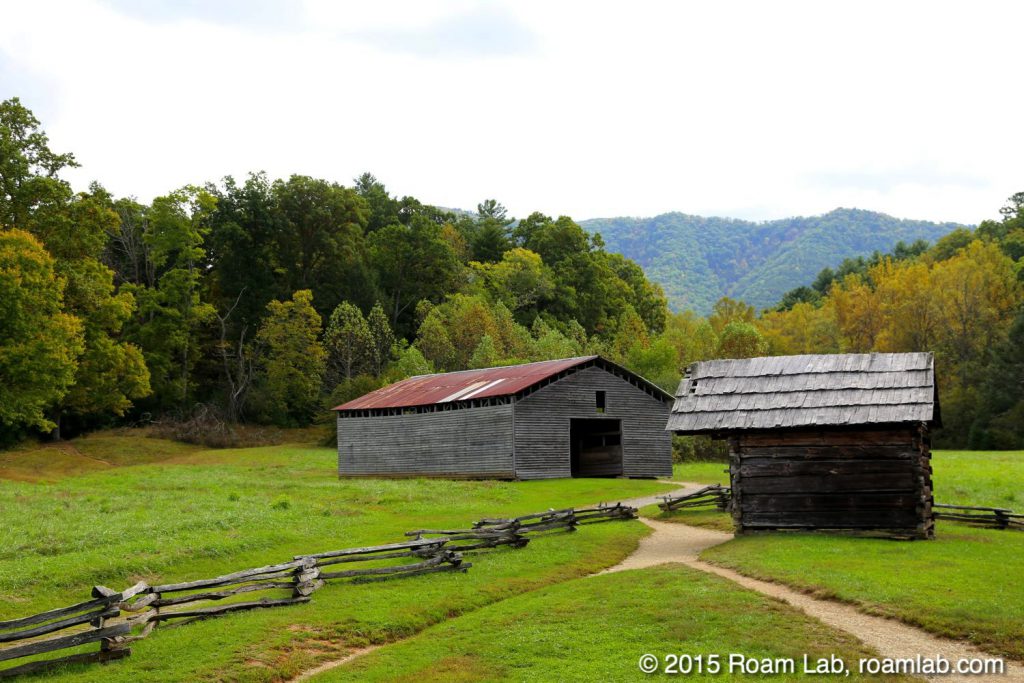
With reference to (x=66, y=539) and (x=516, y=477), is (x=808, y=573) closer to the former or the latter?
(x=66, y=539)

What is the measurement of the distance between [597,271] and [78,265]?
185 feet

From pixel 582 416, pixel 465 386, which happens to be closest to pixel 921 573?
pixel 582 416

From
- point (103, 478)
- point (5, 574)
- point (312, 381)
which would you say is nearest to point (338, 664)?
point (5, 574)

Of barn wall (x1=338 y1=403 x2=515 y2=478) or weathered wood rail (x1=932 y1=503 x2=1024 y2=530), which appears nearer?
weathered wood rail (x1=932 y1=503 x2=1024 y2=530)

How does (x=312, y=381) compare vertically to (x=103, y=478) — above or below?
above

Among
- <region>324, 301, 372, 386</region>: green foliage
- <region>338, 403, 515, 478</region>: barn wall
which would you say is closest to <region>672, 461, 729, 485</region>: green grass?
<region>338, 403, 515, 478</region>: barn wall

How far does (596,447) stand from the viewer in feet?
169

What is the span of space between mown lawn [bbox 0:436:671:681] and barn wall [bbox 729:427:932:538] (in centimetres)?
381

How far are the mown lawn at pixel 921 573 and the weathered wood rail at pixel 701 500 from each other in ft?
24.9

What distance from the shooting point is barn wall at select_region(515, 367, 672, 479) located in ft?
151

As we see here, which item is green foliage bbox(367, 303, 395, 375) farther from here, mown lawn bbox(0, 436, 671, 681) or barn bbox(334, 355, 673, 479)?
mown lawn bbox(0, 436, 671, 681)

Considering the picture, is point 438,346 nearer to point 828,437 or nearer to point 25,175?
point 25,175

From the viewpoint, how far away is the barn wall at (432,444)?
46.2 meters

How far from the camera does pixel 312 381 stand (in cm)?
7925
